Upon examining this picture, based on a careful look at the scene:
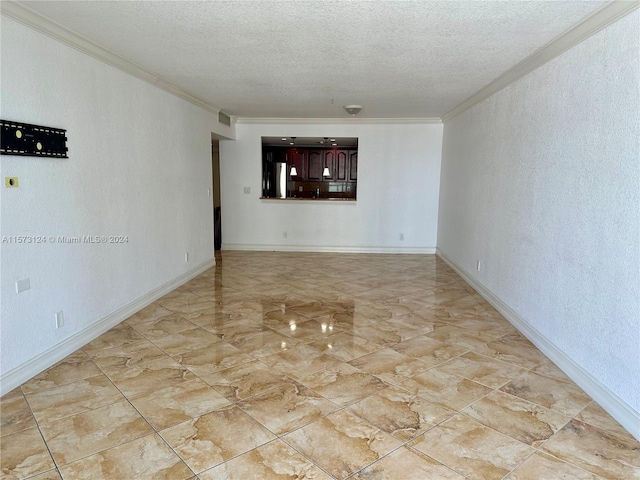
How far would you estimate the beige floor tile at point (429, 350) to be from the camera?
123 inches

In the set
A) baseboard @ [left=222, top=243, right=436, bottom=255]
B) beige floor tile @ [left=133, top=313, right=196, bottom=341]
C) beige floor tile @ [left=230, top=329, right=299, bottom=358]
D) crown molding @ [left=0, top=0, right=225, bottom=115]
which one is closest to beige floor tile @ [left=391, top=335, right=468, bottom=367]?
beige floor tile @ [left=230, top=329, right=299, bottom=358]

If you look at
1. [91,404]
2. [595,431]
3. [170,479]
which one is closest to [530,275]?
[595,431]

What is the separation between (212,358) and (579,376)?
105 inches

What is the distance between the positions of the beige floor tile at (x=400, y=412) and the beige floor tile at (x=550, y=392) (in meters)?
0.62

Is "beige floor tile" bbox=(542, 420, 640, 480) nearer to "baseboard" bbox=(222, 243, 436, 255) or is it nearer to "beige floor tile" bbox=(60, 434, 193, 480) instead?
"beige floor tile" bbox=(60, 434, 193, 480)

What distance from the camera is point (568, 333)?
288 centimetres

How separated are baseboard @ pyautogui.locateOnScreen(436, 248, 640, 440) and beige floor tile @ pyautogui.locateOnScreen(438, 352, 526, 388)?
0.31 m

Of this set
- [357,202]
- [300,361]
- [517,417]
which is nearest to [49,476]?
[300,361]

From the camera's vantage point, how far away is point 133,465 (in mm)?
1938

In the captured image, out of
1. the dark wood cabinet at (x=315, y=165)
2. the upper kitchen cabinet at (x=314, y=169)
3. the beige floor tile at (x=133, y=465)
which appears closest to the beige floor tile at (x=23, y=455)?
the beige floor tile at (x=133, y=465)

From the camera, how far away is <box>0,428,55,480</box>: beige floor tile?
1885 millimetres

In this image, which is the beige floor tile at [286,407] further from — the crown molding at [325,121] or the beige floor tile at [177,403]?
the crown molding at [325,121]

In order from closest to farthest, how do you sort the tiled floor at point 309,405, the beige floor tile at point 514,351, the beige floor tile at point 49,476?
the beige floor tile at point 49,476
the tiled floor at point 309,405
the beige floor tile at point 514,351

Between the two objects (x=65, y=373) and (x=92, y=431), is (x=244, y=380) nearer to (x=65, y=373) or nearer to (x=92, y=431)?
(x=92, y=431)
